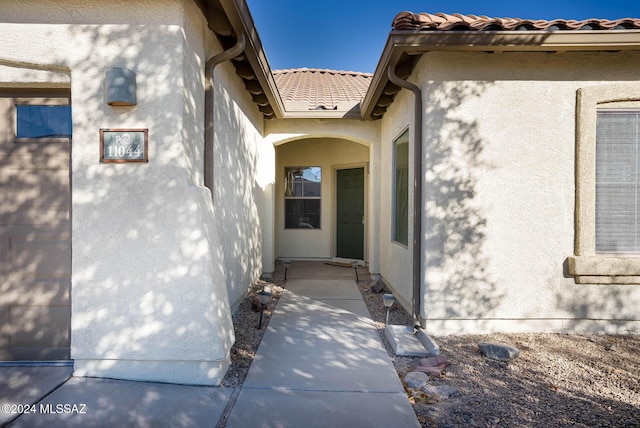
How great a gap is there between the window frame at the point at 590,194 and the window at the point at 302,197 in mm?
Answer: 6357

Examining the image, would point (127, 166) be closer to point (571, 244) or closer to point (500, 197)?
point (500, 197)

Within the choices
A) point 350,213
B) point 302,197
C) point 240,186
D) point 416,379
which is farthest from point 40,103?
point 350,213

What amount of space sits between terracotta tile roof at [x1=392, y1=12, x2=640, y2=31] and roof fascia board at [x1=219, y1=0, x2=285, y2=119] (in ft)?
5.20

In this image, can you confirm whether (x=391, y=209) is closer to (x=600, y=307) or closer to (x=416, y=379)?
(x=600, y=307)

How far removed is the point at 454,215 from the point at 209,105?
304cm

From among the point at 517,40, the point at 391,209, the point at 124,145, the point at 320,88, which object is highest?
the point at 320,88

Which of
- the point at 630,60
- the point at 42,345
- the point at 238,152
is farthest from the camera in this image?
the point at 238,152

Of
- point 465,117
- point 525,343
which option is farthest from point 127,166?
point 525,343

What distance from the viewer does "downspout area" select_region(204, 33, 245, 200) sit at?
3717mm

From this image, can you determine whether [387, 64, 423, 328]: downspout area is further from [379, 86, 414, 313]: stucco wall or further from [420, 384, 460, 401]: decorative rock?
[420, 384, 460, 401]: decorative rock

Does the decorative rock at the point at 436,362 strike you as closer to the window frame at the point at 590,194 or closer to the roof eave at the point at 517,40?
the window frame at the point at 590,194

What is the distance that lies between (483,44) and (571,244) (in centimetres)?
253

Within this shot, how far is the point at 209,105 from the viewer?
377 centimetres

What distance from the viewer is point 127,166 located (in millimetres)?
3072
